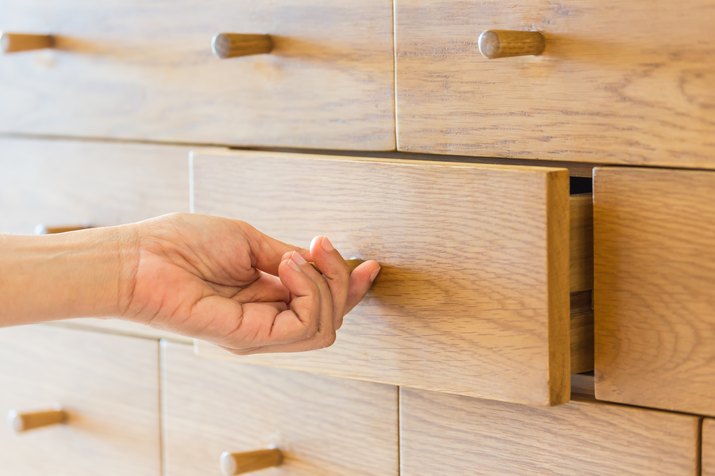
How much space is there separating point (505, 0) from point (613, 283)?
216 mm

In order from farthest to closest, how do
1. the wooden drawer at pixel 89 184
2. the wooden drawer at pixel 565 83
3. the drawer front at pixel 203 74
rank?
1. the wooden drawer at pixel 89 184
2. the drawer front at pixel 203 74
3. the wooden drawer at pixel 565 83

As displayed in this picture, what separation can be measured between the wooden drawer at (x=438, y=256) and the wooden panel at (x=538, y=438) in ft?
0.19

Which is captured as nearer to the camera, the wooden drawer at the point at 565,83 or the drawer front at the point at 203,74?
the wooden drawer at the point at 565,83

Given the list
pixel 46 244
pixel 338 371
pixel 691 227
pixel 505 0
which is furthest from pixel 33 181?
pixel 691 227

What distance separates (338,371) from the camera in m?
0.85

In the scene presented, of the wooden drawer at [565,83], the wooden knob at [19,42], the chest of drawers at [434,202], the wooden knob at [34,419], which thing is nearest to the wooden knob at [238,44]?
the chest of drawers at [434,202]

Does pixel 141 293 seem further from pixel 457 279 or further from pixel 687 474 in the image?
pixel 687 474

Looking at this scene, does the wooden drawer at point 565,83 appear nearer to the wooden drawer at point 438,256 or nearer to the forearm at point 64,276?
the wooden drawer at point 438,256

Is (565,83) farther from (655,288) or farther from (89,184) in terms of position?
(89,184)

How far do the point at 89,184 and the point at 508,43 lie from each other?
51 centimetres

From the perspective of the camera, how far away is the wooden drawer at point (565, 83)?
711 mm

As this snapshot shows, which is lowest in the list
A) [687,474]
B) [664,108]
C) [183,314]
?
[687,474]

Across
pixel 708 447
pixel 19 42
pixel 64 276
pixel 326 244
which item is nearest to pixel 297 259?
pixel 326 244

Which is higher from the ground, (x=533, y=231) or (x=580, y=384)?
(x=533, y=231)
